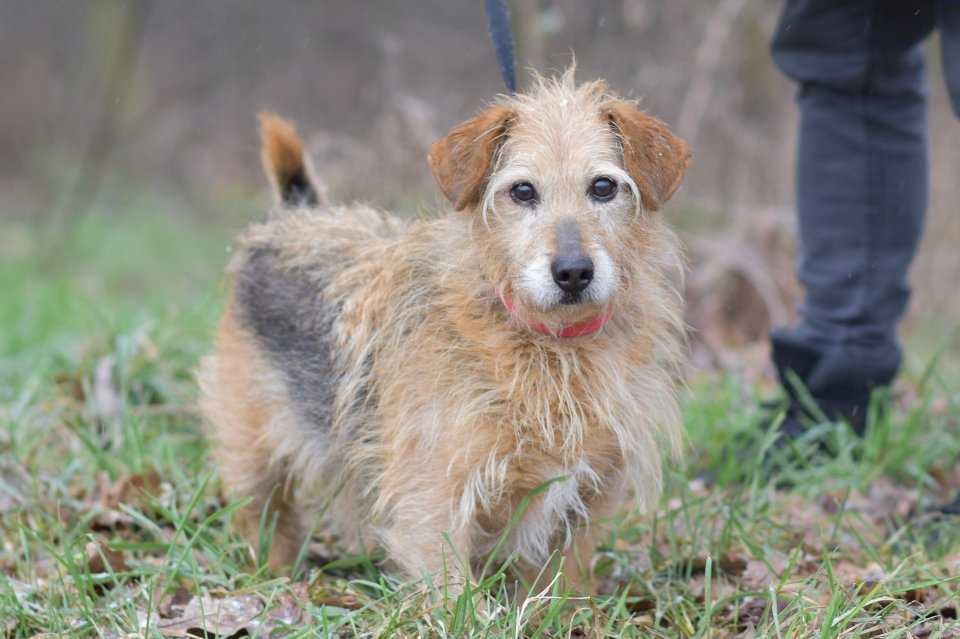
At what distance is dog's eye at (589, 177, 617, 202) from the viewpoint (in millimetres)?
2996

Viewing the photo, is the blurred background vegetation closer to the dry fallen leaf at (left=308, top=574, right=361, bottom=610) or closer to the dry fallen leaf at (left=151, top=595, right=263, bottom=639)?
the dry fallen leaf at (left=308, top=574, right=361, bottom=610)

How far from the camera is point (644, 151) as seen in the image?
10.00ft

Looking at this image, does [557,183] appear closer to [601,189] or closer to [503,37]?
[601,189]

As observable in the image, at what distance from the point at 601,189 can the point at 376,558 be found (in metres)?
1.43

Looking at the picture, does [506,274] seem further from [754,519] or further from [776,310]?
[776,310]

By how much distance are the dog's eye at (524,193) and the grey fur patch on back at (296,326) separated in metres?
0.79

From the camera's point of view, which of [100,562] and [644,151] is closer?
[644,151]

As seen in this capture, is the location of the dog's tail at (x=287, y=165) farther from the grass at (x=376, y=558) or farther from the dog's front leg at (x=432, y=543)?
the dog's front leg at (x=432, y=543)

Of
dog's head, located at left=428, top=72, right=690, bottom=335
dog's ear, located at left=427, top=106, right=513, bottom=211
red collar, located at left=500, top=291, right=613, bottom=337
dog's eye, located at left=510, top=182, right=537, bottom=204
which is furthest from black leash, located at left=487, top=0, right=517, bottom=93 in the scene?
red collar, located at left=500, top=291, right=613, bottom=337

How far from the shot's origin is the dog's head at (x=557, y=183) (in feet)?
9.38

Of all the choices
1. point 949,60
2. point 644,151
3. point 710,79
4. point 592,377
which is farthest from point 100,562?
point 710,79

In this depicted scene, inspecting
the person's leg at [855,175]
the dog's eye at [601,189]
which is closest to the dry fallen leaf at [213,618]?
the dog's eye at [601,189]

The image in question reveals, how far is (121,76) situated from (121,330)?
8648 millimetres

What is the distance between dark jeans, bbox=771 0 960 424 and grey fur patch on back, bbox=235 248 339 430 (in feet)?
6.44
